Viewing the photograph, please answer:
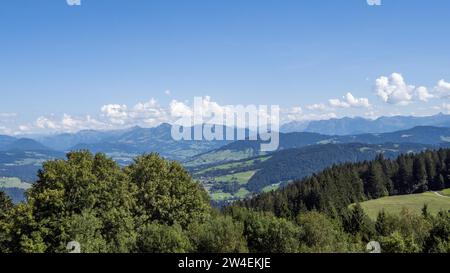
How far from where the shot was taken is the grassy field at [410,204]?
110 metres

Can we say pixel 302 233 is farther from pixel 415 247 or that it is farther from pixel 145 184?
pixel 145 184

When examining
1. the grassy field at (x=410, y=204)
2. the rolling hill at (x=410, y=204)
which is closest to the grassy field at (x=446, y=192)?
the rolling hill at (x=410, y=204)

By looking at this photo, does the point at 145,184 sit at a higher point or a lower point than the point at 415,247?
higher

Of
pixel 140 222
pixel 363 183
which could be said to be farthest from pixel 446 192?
pixel 140 222

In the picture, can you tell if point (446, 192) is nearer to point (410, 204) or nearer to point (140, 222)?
point (410, 204)

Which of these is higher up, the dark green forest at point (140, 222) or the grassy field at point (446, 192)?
the dark green forest at point (140, 222)

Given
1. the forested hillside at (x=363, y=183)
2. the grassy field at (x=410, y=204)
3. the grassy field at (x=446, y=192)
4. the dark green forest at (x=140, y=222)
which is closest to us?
the dark green forest at (x=140, y=222)

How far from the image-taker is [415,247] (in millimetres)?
47625

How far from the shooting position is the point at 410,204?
117 meters

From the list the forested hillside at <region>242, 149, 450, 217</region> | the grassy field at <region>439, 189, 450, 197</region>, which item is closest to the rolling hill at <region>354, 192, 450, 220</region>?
the grassy field at <region>439, 189, 450, 197</region>

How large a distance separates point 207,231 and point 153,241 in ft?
21.1

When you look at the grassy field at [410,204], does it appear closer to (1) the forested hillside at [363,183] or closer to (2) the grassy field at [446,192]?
(2) the grassy field at [446,192]

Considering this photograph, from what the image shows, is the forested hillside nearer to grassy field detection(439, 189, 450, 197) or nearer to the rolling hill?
the rolling hill
